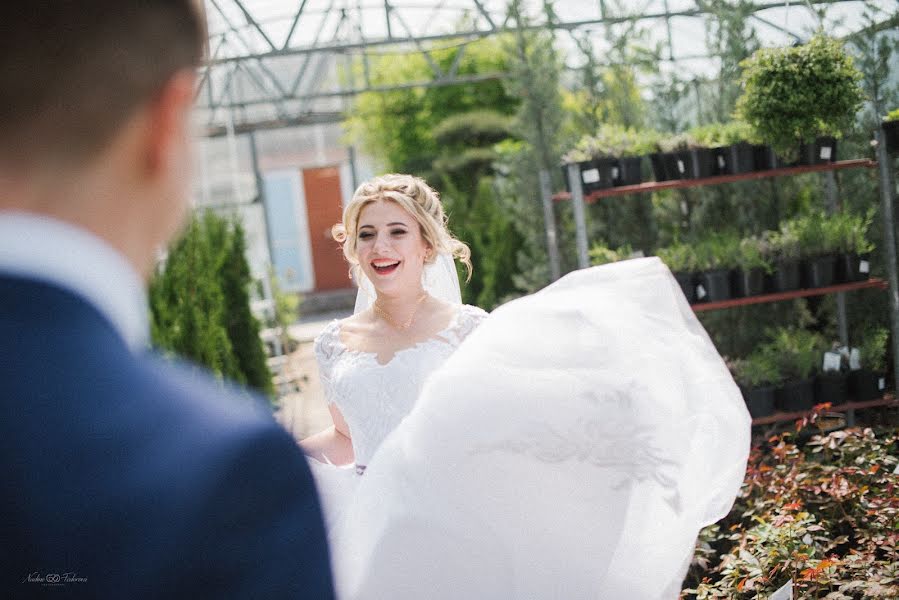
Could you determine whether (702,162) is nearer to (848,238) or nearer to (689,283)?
(689,283)

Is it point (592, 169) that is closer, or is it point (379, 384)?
point (379, 384)

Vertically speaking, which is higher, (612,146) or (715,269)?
(612,146)

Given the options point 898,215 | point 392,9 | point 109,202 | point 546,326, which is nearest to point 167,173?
point 109,202

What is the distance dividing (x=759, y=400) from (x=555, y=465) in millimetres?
3864

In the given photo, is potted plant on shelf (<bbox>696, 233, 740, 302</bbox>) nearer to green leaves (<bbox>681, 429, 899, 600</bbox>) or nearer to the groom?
green leaves (<bbox>681, 429, 899, 600</bbox>)

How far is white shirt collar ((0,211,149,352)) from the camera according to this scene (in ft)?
1.59

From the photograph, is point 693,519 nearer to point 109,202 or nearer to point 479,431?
point 479,431

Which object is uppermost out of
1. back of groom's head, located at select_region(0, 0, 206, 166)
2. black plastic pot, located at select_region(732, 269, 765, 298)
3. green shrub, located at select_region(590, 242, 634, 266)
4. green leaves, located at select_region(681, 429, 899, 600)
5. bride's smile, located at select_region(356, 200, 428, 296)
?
back of groom's head, located at select_region(0, 0, 206, 166)

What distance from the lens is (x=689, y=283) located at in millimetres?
4887

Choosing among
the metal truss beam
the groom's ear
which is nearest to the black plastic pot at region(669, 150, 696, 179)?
the metal truss beam

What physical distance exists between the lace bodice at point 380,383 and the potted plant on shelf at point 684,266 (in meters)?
→ 2.64

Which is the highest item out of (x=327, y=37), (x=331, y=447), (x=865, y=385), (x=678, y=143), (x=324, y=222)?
(x=327, y=37)

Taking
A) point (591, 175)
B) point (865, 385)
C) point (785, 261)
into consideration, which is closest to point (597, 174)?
point (591, 175)

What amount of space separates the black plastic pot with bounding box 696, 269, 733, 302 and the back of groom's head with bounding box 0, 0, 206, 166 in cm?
466
